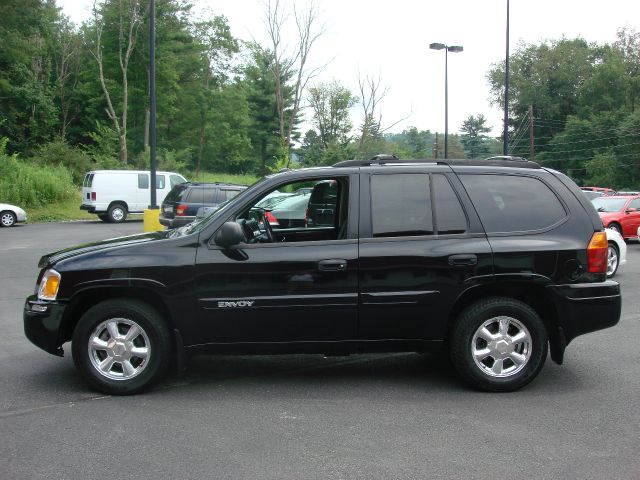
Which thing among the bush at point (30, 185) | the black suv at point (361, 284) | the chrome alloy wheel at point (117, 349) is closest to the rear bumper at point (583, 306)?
the black suv at point (361, 284)

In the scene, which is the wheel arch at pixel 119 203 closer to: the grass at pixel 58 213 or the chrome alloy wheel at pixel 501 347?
the grass at pixel 58 213

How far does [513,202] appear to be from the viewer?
5164 millimetres

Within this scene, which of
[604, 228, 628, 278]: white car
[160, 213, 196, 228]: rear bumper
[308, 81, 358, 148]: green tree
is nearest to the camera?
[604, 228, 628, 278]: white car

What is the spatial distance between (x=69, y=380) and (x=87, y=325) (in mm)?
785

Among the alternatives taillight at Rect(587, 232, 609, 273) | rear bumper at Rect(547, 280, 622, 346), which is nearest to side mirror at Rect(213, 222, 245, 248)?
rear bumper at Rect(547, 280, 622, 346)

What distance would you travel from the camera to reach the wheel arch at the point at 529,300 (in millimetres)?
5023

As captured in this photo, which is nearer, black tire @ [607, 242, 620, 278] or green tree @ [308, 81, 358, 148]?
black tire @ [607, 242, 620, 278]

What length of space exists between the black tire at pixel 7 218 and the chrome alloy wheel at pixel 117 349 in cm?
2113

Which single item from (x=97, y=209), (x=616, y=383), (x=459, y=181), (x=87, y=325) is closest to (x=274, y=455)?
(x=87, y=325)

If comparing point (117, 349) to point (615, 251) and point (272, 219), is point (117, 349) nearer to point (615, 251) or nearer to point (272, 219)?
point (272, 219)

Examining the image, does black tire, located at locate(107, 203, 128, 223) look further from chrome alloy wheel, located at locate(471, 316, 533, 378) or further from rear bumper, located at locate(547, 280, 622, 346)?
rear bumper, located at locate(547, 280, 622, 346)

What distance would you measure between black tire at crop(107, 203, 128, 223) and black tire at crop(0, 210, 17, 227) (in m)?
3.87

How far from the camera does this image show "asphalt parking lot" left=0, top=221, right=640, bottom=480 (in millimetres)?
3617

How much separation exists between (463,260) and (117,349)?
110 inches
